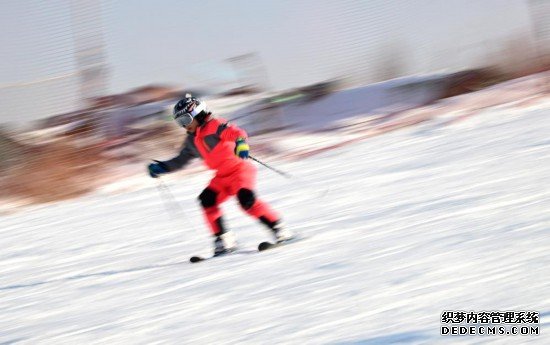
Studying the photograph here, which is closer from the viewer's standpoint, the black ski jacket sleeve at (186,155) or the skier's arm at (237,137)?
the skier's arm at (237,137)

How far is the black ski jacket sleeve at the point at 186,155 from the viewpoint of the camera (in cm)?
682

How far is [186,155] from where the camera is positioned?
6.90 m

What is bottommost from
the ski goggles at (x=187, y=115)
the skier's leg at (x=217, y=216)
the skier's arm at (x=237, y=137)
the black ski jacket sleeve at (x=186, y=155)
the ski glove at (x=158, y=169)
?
the skier's leg at (x=217, y=216)

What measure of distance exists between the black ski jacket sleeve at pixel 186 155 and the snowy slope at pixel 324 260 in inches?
26.5

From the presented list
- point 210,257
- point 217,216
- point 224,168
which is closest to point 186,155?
point 224,168

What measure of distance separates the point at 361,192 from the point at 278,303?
3.70m

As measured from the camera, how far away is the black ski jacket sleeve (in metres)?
6.82

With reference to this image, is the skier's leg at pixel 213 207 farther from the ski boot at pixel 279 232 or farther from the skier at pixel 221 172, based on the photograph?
the ski boot at pixel 279 232

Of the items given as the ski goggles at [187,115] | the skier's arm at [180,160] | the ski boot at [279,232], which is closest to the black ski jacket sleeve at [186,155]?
the skier's arm at [180,160]

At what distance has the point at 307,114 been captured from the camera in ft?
52.6

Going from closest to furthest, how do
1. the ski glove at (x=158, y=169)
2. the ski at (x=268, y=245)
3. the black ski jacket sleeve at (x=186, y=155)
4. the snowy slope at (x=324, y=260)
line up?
the snowy slope at (x=324, y=260)
the ski at (x=268, y=245)
the black ski jacket sleeve at (x=186, y=155)
the ski glove at (x=158, y=169)

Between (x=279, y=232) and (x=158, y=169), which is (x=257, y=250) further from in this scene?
(x=158, y=169)

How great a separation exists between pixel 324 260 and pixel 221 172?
1.29 metres

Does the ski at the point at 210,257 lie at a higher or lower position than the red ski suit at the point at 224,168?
lower
